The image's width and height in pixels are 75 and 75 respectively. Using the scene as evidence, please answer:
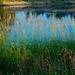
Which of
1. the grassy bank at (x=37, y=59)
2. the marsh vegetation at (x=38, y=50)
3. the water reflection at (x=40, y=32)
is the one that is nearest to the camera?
the grassy bank at (x=37, y=59)

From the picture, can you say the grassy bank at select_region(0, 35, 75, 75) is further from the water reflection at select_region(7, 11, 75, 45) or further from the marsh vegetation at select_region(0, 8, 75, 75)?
the water reflection at select_region(7, 11, 75, 45)

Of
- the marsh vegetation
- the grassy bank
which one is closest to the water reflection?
the marsh vegetation

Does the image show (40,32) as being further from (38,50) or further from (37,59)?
(37,59)

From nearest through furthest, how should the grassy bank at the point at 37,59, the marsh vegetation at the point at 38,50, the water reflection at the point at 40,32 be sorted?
the grassy bank at the point at 37,59
the marsh vegetation at the point at 38,50
the water reflection at the point at 40,32

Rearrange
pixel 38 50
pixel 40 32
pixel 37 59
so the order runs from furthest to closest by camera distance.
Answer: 1. pixel 40 32
2. pixel 38 50
3. pixel 37 59

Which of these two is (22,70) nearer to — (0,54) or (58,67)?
(58,67)

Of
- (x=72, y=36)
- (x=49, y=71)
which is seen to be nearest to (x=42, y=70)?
(x=49, y=71)

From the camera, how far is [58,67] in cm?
502

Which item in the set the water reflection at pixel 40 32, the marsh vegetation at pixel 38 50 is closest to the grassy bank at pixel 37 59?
the marsh vegetation at pixel 38 50

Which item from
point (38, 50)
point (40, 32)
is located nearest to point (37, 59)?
point (38, 50)

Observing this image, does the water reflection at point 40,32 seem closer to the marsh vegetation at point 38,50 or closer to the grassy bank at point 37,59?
the marsh vegetation at point 38,50

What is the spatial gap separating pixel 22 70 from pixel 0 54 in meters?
1.51

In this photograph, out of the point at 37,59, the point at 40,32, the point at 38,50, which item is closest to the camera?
the point at 37,59

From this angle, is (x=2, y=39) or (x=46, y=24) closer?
(x=2, y=39)
